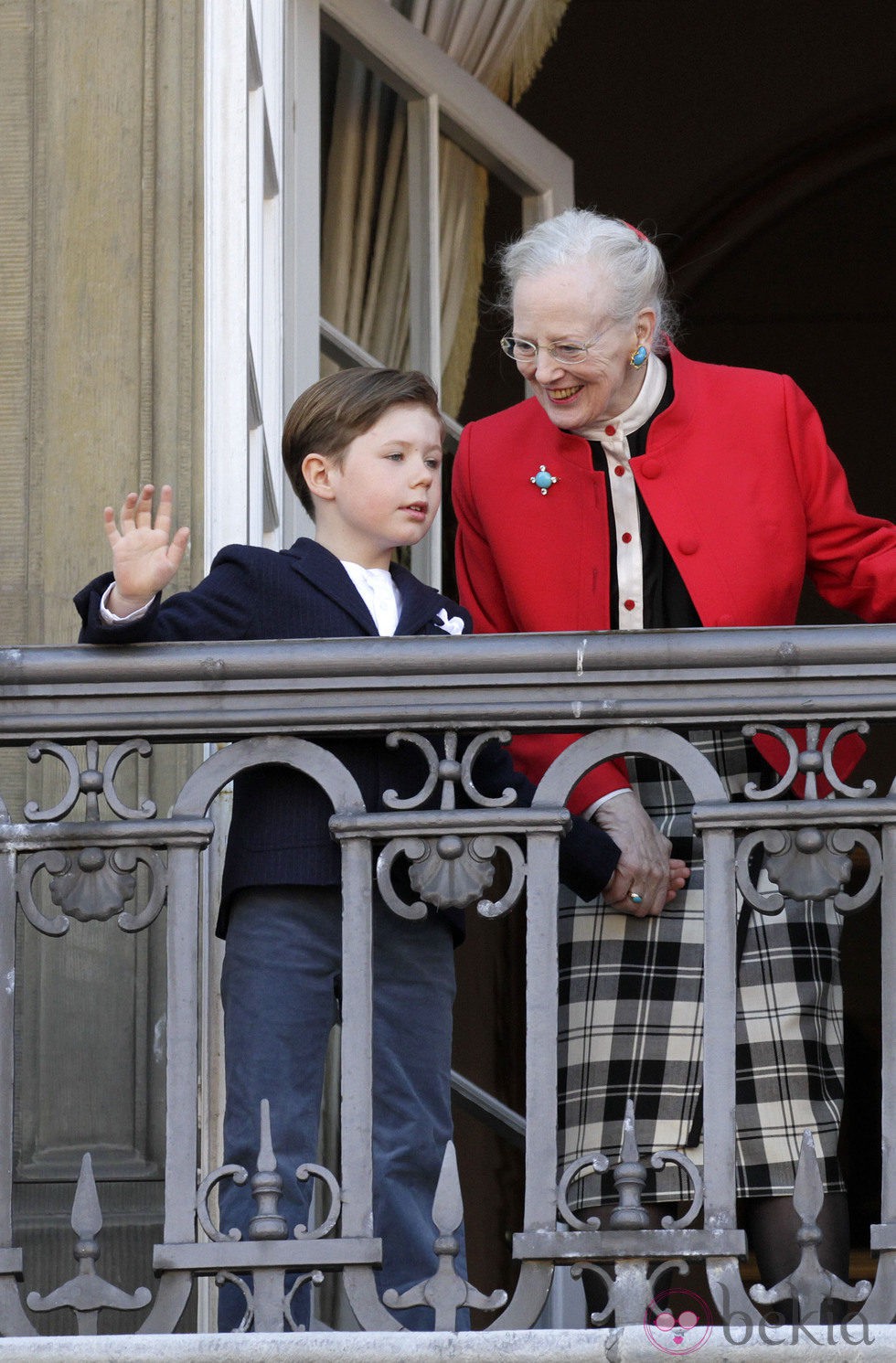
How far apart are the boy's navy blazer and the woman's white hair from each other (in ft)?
1.71

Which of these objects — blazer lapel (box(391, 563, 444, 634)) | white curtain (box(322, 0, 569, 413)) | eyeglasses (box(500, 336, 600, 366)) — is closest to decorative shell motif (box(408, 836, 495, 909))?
blazer lapel (box(391, 563, 444, 634))

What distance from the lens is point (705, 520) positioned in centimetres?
332

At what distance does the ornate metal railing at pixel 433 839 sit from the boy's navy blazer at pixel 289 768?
103 millimetres

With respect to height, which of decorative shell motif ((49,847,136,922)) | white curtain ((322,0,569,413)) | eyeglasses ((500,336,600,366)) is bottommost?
decorative shell motif ((49,847,136,922))

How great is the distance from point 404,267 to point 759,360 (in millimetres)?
5143

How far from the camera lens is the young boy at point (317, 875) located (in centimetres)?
288

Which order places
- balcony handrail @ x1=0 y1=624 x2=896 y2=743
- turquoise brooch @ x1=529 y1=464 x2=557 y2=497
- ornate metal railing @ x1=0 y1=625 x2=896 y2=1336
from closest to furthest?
1. ornate metal railing @ x1=0 y1=625 x2=896 y2=1336
2. balcony handrail @ x1=0 y1=624 x2=896 y2=743
3. turquoise brooch @ x1=529 y1=464 x2=557 y2=497

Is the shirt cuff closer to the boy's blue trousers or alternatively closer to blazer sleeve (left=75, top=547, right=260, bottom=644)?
blazer sleeve (left=75, top=547, right=260, bottom=644)

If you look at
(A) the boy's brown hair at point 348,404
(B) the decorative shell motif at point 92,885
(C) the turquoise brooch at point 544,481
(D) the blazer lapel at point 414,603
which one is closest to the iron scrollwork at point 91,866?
(B) the decorative shell motif at point 92,885

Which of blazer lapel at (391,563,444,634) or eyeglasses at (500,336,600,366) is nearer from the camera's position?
blazer lapel at (391,563,444,634)

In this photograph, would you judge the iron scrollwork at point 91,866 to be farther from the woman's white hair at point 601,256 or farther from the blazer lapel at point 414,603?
the woman's white hair at point 601,256

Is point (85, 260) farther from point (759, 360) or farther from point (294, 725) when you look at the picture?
point (759, 360)

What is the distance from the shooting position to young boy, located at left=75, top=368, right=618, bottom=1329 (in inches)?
113
